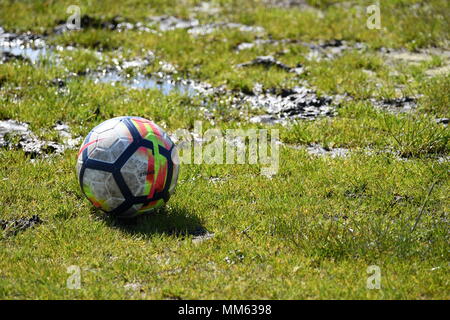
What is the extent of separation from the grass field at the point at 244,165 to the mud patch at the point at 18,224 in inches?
1.0

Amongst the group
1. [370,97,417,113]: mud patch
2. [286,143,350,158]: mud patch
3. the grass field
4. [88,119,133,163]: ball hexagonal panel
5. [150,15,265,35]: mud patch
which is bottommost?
[286,143,350,158]: mud patch

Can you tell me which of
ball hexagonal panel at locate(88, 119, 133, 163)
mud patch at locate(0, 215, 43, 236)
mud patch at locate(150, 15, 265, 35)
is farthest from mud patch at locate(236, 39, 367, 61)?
mud patch at locate(0, 215, 43, 236)

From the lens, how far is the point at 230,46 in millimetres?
13797

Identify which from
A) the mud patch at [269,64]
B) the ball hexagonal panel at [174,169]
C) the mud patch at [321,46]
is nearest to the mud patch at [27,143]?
the ball hexagonal panel at [174,169]

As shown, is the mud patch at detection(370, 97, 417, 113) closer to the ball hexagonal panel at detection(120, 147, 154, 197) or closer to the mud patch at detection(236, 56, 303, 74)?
the mud patch at detection(236, 56, 303, 74)

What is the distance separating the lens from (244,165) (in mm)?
8898

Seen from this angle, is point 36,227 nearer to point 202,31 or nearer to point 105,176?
point 105,176

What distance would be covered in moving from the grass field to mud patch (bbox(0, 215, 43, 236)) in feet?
0.08

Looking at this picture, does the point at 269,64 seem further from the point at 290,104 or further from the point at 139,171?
the point at 139,171

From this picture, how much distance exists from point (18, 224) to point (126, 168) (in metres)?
1.47

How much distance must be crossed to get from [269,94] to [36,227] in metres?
5.68

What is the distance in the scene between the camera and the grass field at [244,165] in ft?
20.4

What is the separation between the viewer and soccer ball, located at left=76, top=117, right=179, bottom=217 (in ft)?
22.4
